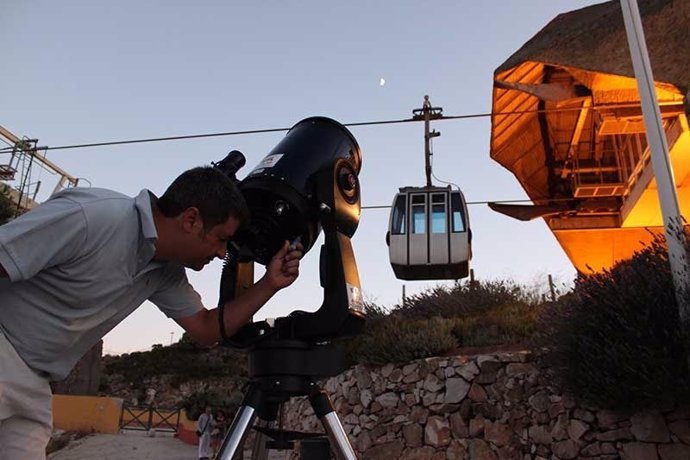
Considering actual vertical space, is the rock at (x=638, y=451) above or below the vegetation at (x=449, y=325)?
below

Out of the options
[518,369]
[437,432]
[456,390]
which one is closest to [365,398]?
[437,432]

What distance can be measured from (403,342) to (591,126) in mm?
8060

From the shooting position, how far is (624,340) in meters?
4.47

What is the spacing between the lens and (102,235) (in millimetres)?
1361

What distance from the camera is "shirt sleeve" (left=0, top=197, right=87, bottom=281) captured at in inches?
47.1

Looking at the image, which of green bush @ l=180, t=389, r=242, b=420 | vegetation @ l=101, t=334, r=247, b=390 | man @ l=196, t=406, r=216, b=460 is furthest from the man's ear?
vegetation @ l=101, t=334, r=247, b=390

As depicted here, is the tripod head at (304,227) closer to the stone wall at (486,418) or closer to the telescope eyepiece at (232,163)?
the telescope eyepiece at (232,163)

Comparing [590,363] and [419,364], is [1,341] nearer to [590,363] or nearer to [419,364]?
[590,363]

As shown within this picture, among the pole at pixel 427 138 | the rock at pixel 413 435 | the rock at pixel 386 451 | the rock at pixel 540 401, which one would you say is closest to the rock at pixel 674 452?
the rock at pixel 540 401

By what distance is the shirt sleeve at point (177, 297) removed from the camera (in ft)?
5.68

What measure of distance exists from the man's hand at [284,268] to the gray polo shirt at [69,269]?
13.7 inches

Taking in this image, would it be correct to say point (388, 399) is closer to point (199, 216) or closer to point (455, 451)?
point (455, 451)

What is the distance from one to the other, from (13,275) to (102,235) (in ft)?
0.73

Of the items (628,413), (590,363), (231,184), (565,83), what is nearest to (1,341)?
(231,184)
